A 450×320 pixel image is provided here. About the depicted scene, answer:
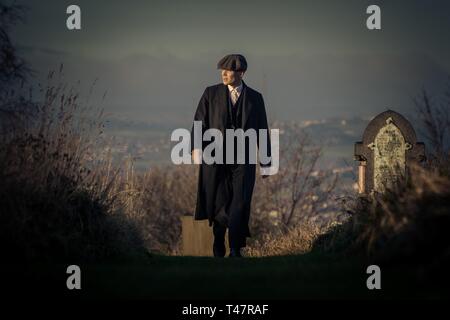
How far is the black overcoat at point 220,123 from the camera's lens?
11.3m

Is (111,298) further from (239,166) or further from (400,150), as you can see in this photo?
(400,150)

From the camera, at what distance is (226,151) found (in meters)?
11.3

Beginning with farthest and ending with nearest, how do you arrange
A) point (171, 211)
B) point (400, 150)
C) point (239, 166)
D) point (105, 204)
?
point (171, 211), point (400, 150), point (239, 166), point (105, 204)

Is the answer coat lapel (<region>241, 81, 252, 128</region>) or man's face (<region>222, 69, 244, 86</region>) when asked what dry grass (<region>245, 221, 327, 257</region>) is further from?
man's face (<region>222, 69, 244, 86</region>)

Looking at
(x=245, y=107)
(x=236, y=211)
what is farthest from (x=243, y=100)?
(x=236, y=211)

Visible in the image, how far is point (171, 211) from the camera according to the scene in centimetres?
2625

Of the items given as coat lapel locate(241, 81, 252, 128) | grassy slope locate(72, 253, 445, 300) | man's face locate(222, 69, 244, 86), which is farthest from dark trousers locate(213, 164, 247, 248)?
grassy slope locate(72, 253, 445, 300)

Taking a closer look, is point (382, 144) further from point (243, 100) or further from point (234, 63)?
point (234, 63)

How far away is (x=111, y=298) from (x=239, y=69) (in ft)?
16.5

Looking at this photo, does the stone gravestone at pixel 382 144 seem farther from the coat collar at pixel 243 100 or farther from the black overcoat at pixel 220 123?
the coat collar at pixel 243 100

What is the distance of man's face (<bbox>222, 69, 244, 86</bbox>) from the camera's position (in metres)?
11.3

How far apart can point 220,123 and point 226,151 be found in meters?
0.34

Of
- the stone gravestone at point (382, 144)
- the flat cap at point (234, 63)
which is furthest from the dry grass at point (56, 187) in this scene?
the stone gravestone at point (382, 144)
